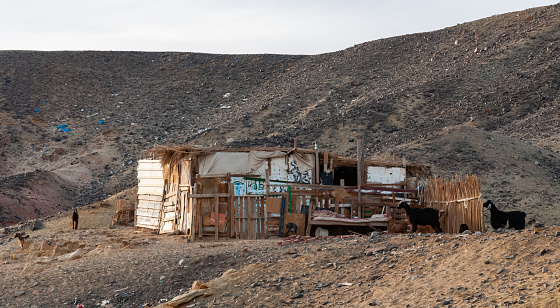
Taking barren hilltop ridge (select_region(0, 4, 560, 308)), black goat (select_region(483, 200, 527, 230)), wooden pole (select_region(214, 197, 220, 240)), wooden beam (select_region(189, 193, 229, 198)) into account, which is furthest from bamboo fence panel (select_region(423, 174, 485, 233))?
wooden pole (select_region(214, 197, 220, 240))

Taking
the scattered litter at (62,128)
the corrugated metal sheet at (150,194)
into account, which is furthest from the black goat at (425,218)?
the scattered litter at (62,128)

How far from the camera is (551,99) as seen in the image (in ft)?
127

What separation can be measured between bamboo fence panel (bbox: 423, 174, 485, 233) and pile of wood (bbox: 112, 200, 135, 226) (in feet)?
37.9

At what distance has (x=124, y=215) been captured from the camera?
2464 cm

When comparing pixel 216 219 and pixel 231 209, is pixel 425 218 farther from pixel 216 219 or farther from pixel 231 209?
pixel 216 219

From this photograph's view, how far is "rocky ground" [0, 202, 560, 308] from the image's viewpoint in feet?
29.6

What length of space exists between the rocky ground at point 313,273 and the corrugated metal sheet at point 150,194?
218 inches

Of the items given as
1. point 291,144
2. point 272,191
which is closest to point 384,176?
point 272,191

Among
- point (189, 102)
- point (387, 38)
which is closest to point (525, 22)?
point (387, 38)

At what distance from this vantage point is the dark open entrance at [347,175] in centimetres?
2133

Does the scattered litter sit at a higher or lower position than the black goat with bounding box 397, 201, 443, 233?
higher

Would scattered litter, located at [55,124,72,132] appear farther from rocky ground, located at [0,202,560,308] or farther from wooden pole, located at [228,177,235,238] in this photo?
rocky ground, located at [0,202,560,308]

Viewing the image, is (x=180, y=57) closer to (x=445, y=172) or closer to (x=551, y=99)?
(x=551, y=99)

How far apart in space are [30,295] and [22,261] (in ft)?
13.0
